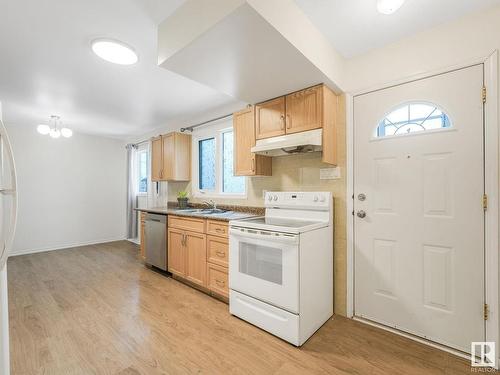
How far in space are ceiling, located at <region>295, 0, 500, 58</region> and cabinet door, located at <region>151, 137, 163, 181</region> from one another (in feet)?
10.9

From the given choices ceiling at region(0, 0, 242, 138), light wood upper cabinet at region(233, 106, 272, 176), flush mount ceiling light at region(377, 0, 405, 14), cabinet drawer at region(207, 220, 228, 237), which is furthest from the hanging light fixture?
flush mount ceiling light at region(377, 0, 405, 14)

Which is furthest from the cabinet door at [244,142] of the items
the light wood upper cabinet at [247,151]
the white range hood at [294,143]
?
the white range hood at [294,143]

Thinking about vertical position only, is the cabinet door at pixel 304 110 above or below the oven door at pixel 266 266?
above

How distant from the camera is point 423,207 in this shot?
184 centimetres

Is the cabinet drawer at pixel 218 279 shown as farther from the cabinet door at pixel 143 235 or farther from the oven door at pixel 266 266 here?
the cabinet door at pixel 143 235

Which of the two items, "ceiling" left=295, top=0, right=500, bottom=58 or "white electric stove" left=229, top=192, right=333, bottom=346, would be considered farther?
"white electric stove" left=229, top=192, right=333, bottom=346

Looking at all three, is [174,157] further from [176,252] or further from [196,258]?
[196,258]

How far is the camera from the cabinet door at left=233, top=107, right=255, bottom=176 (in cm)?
271

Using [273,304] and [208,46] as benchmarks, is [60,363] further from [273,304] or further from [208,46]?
[208,46]

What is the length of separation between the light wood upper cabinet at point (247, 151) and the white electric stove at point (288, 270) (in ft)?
1.75

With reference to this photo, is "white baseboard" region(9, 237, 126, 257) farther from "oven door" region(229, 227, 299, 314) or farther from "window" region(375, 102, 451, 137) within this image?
"window" region(375, 102, 451, 137)

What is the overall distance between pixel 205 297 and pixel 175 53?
240 cm

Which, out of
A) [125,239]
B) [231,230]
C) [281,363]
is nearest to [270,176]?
[231,230]

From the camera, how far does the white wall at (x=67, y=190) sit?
4359mm
